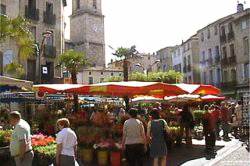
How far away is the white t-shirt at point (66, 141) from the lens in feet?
25.3

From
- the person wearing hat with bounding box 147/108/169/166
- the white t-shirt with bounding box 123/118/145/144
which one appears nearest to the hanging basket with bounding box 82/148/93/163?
the white t-shirt with bounding box 123/118/145/144

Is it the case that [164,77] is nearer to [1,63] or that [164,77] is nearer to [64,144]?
[1,63]

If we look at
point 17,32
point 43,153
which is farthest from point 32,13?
point 43,153

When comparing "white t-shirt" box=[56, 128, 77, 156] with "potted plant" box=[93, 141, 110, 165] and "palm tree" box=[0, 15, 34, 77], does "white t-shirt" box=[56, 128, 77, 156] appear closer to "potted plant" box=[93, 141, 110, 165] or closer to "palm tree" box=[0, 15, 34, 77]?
"potted plant" box=[93, 141, 110, 165]

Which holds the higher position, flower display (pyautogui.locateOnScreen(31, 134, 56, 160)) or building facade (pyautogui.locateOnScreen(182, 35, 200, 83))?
building facade (pyautogui.locateOnScreen(182, 35, 200, 83))

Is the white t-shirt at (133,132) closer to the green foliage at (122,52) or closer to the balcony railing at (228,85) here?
the balcony railing at (228,85)

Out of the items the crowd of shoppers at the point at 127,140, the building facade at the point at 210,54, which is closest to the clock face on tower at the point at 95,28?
the building facade at the point at 210,54

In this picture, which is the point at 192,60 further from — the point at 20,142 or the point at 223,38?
the point at 20,142

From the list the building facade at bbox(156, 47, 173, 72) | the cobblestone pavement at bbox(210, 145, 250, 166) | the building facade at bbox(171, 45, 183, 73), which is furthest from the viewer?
the building facade at bbox(156, 47, 173, 72)

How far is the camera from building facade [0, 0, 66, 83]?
35.7 meters

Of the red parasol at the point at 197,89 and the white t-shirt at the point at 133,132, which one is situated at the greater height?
the red parasol at the point at 197,89

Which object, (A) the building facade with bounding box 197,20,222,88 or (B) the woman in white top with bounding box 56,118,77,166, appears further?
(A) the building facade with bounding box 197,20,222,88

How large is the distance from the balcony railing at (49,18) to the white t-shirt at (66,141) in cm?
3227

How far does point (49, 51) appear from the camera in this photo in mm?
38625
